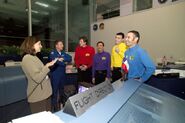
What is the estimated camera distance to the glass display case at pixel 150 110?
0.81 metres

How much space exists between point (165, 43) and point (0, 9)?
3.91m

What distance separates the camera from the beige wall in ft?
13.2

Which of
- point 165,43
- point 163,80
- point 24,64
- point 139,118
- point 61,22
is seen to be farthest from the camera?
point 61,22

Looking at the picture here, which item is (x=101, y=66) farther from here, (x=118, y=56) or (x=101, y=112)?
(x=101, y=112)

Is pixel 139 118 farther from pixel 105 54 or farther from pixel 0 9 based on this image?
pixel 0 9

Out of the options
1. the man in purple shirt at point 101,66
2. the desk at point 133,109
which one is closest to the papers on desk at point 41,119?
the desk at point 133,109

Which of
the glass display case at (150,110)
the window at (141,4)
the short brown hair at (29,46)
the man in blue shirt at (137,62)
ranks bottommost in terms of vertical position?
the glass display case at (150,110)

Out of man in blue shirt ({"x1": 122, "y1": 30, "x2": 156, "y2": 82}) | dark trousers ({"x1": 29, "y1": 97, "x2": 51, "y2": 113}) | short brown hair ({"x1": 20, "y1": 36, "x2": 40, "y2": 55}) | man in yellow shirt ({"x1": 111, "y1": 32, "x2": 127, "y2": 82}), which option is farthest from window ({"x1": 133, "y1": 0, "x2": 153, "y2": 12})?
dark trousers ({"x1": 29, "y1": 97, "x2": 51, "y2": 113})

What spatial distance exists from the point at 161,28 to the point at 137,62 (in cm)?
265

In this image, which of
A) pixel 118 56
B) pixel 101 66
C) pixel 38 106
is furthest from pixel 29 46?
pixel 101 66

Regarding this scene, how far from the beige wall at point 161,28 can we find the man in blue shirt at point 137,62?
2339 mm

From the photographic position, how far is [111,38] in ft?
18.2

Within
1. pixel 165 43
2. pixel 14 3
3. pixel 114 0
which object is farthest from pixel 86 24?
pixel 165 43

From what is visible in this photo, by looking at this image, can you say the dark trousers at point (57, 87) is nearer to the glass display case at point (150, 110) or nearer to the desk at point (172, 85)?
the desk at point (172, 85)
